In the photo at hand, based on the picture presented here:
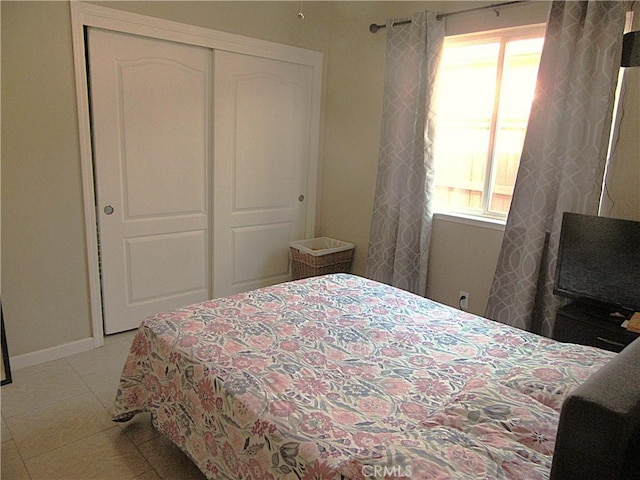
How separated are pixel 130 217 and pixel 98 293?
54cm

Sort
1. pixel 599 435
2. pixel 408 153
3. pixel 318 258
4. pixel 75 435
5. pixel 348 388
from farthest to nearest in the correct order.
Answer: pixel 318 258 → pixel 408 153 → pixel 75 435 → pixel 348 388 → pixel 599 435

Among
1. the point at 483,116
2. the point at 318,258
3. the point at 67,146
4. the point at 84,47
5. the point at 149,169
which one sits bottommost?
the point at 318,258

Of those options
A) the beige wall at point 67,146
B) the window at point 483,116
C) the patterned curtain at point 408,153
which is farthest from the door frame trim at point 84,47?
the window at point 483,116

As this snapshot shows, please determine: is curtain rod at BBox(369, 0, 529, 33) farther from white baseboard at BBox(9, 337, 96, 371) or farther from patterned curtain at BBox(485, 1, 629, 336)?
white baseboard at BBox(9, 337, 96, 371)

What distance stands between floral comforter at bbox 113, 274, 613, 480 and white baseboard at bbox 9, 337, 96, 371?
105 centimetres

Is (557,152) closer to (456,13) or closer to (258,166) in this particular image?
(456,13)

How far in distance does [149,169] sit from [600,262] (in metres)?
2.84

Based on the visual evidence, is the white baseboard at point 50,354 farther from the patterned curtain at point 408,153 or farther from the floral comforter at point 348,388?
the patterned curtain at point 408,153

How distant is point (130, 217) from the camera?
3.20 metres

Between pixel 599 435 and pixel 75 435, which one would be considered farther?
pixel 75 435

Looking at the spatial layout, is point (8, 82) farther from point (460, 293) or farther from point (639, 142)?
point (639, 142)

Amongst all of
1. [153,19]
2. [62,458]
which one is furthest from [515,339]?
[153,19]

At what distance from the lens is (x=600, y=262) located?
2.53 m

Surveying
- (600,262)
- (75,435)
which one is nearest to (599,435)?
(600,262)
